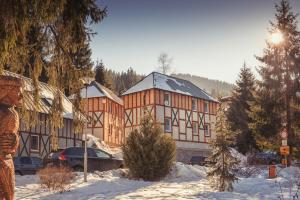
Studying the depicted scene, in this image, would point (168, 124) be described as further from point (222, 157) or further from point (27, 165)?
point (222, 157)

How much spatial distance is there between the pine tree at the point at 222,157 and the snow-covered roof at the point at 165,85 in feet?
94.8

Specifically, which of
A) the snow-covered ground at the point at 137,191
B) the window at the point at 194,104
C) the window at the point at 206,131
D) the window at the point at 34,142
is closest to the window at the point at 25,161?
the snow-covered ground at the point at 137,191

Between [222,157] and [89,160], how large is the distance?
1059 centimetres

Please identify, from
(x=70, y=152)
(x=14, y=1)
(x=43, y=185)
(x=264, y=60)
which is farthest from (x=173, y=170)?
(x=14, y=1)

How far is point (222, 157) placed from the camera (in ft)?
49.5

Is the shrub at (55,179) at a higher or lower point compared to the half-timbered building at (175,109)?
lower

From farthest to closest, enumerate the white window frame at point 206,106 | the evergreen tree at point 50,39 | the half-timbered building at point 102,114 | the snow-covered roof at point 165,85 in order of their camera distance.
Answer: the white window frame at point 206,106 < the half-timbered building at point 102,114 < the snow-covered roof at point 165,85 < the evergreen tree at point 50,39

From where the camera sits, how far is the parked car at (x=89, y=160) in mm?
22828

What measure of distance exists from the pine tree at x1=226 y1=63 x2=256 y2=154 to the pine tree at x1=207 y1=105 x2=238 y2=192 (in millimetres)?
26931

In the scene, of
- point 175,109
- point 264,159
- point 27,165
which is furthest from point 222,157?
point 175,109

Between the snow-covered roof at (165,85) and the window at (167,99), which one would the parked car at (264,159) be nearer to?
the window at (167,99)

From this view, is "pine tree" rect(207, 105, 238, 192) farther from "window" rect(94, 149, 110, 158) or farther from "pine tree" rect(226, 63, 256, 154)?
"pine tree" rect(226, 63, 256, 154)

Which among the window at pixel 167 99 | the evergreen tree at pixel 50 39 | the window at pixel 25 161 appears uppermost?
the window at pixel 167 99

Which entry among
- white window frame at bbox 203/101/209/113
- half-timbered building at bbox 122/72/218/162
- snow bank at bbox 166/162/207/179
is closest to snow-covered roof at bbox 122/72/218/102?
half-timbered building at bbox 122/72/218/162
